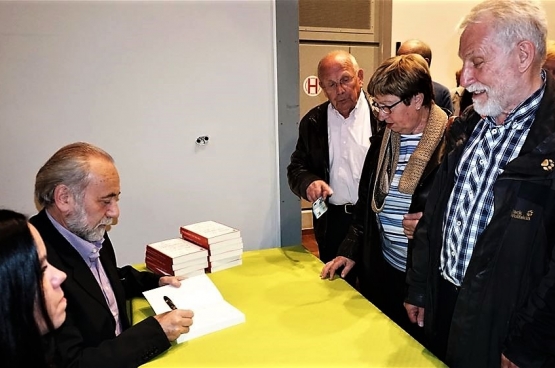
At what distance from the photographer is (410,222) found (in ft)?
5.43

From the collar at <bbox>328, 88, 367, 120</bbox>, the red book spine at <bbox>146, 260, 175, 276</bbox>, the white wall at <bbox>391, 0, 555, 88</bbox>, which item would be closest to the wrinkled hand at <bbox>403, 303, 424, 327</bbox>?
the red book spine at <bbox>146, 260, 175, 276</bbox>

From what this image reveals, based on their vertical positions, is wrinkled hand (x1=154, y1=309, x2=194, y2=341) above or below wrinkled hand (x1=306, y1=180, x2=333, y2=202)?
below

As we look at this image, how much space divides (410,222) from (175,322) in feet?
2.80

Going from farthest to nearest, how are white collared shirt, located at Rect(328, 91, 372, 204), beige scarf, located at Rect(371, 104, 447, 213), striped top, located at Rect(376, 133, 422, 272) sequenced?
white collared shirt, located at Rect(328, 91, 372, 204) < striped top, located at Rect(376, 133, 422, 272) < beige scarf, located at Rect(371, 104, 447, 213)

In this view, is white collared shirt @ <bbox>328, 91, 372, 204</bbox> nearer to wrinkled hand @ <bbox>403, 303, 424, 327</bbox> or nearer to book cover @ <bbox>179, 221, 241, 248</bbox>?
book cover @ <bbox>179, 221, 241, 248</bbox>

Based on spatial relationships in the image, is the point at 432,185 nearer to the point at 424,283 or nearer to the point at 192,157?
the point at 424,283

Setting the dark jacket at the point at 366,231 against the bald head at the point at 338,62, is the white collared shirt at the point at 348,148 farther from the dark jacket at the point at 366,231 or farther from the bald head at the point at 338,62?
the dark jacket at the point at 366,231

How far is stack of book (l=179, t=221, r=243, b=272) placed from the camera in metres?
1.97

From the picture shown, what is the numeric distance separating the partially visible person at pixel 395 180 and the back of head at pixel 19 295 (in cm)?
118

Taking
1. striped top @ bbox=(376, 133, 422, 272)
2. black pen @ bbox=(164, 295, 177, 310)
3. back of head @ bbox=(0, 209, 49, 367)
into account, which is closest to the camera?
back of head @ bbox=(0, 209, 49, 367)

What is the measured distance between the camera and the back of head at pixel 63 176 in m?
1.46

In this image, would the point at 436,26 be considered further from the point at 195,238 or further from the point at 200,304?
the point at 200,304

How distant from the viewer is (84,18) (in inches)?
83.7

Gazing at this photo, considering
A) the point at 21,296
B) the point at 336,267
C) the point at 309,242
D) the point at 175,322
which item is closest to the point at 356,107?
the point at 336,267
